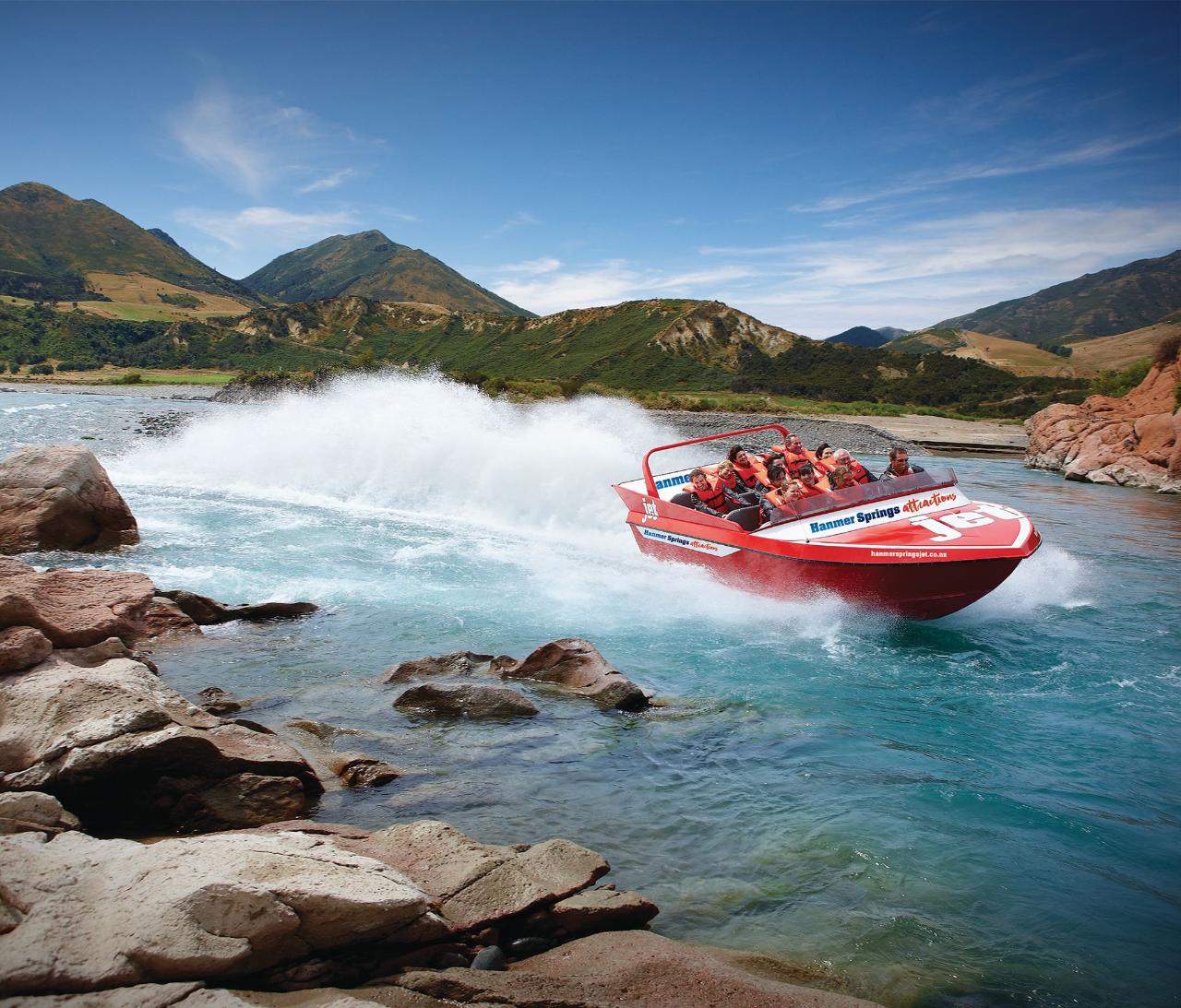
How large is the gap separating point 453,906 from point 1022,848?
4.55 meters

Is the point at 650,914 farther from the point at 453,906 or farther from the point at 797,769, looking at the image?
the point at 797,769

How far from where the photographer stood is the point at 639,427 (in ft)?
96.9

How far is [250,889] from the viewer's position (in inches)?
152

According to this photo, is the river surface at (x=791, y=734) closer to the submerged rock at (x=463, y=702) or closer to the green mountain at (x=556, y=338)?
the submerged rock at (x=463, y=702)

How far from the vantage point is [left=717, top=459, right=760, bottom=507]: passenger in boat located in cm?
1525

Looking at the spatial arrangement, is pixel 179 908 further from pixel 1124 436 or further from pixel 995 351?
pixel 995 351

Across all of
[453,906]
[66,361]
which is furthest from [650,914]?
[66,361]

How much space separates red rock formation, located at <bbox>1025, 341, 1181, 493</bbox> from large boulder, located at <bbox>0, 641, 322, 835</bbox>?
112ft

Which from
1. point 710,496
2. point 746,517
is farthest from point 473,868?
point 710,496

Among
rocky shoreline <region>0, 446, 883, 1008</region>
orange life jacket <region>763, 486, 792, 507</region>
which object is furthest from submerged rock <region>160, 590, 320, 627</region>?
orange life jacket <region>763, 486, 792, 507</region>

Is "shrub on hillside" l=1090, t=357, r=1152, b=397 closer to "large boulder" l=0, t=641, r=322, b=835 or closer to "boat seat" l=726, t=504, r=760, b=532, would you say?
"boat seat" l=726, t=504, r=760, b=532

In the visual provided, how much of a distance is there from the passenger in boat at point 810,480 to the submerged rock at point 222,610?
26.6 feet

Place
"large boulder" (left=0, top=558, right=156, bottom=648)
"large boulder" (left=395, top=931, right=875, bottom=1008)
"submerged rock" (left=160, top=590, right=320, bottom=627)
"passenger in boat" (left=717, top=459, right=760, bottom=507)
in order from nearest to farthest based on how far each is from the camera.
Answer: "large boulder" (left=395, top=931, right=875, bottom=1008) < "large boulder" (left=0, top=558, right=156, bottom=648) < "submerged rock" (left=160, top=590, right=320, bottom=627) < "passenger in boat" (left=717, top=459, right=760, bottom=507)

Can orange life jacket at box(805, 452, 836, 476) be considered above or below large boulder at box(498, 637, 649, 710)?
above
